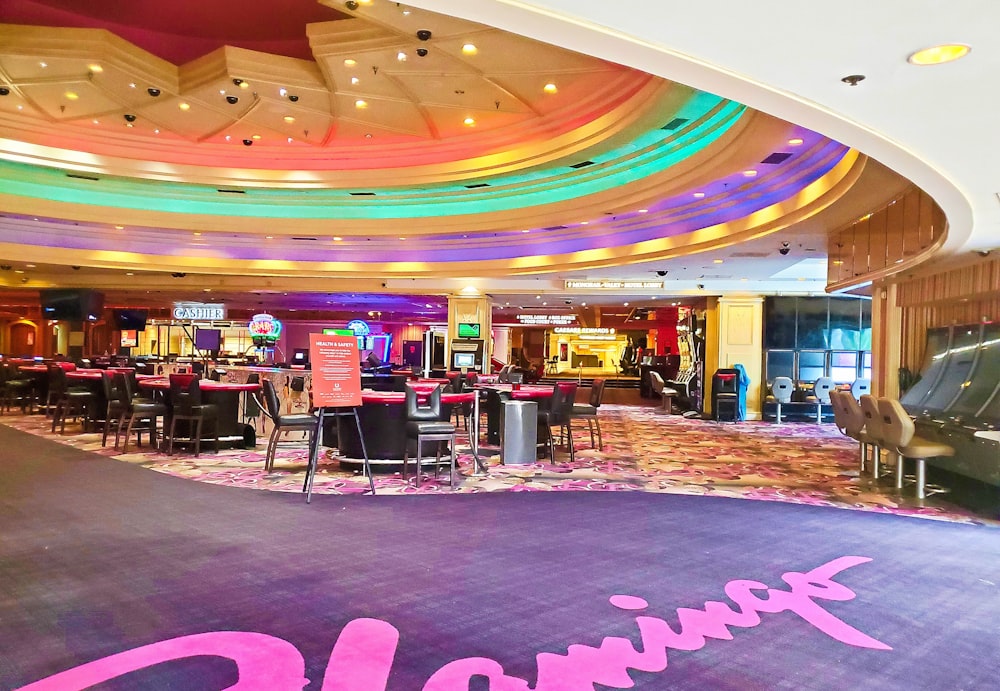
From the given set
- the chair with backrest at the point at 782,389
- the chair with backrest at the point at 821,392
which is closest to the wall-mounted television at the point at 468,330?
the chair with backrest at the point at 782,389

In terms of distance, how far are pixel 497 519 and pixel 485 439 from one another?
5.23 meters

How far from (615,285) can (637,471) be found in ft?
25.5

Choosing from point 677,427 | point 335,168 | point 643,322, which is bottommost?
point 677,427

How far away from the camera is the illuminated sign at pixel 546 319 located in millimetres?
25266

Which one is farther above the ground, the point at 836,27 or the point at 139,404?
the point at 836,27

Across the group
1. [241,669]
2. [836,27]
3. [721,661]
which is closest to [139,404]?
[241,669]

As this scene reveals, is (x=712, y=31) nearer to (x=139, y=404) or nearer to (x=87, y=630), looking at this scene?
(x=87, y=630)

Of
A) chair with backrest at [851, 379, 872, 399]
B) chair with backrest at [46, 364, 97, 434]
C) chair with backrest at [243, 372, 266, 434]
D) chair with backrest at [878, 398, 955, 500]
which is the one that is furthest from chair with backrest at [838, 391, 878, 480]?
chair with backrest at [46, 364, 97, 434]

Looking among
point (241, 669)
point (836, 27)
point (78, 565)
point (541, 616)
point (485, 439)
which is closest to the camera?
point (836, 27)

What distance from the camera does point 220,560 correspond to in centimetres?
431

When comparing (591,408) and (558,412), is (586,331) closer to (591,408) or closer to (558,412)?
(591,408)

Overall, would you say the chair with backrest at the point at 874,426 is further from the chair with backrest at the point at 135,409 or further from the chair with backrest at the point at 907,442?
the chair with backrest at the point at 135,409

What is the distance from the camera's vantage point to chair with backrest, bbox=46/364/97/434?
35.0 feet

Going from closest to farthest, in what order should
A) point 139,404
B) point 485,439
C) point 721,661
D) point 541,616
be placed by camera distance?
point 721,661 < point 541,616 < point 139,404 < point 485,439
